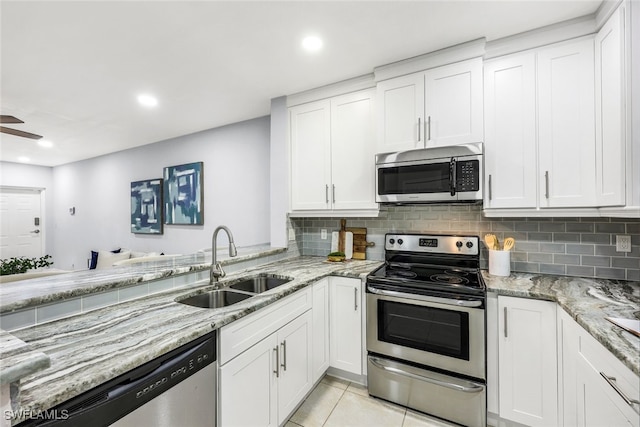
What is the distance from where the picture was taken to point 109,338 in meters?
1.11

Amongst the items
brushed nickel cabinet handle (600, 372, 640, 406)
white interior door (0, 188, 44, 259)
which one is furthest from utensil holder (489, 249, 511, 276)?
white interior door (0, 188, 44, 259)

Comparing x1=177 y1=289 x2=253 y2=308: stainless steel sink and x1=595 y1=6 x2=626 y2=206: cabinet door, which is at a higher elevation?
x1=595 y1=6 x2=626 y2=206: cabinet door

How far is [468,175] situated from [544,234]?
0.75 m

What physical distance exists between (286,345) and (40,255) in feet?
24.1

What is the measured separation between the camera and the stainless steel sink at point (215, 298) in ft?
5.82

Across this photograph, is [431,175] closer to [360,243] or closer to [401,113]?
[401,113]

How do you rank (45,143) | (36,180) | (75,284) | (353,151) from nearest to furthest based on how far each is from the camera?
Result: (75,284)
(353,151)
(45,143)
(36,180)

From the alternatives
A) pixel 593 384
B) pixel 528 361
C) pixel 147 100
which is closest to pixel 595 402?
pixel 593 384

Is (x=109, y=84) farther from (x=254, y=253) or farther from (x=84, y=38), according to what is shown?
(x=254, y=253)

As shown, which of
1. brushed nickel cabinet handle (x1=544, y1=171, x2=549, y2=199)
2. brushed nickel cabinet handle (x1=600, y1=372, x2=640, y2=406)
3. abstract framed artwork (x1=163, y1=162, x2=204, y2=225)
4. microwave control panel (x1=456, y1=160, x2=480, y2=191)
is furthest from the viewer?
abstract framed artwork (x1=163, y1=162, x2=204, y2=225)

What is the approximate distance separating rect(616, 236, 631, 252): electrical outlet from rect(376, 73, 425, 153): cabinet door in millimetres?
1399

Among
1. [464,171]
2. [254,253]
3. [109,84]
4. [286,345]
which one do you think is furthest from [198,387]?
[109,84]

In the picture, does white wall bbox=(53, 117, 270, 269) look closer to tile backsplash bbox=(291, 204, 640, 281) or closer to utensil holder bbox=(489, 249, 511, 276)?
tile backsplash bbox=(291, 204, 640, 281)

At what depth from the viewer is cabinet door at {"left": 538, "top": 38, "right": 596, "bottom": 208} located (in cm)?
173
